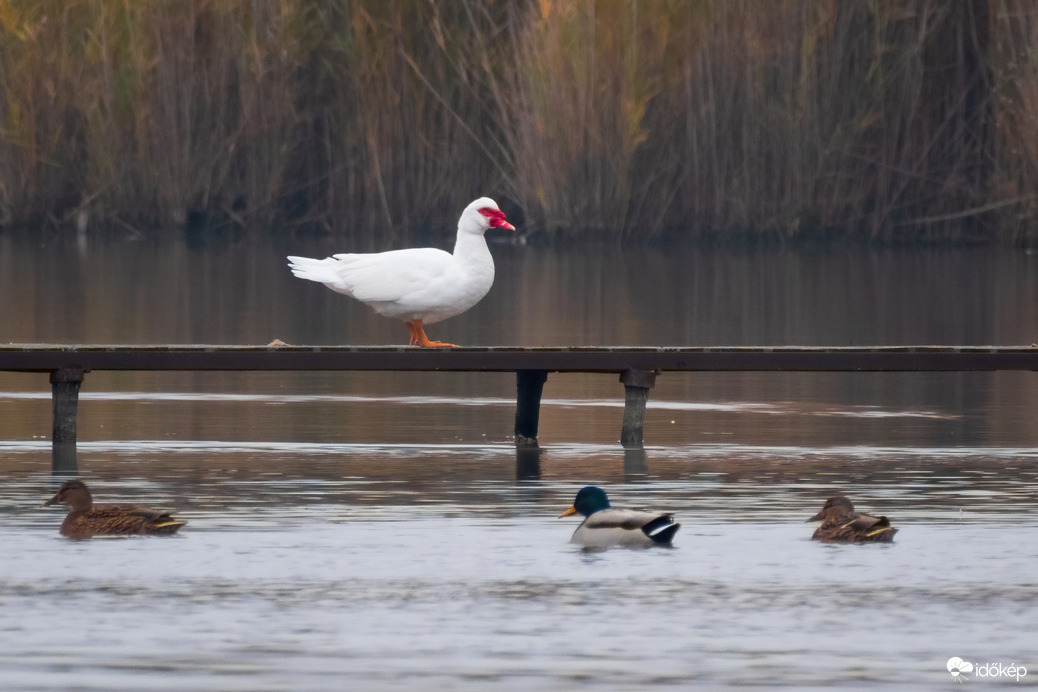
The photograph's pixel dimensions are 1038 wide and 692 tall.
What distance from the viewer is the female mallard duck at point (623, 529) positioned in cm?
989

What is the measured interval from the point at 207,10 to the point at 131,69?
1625mm

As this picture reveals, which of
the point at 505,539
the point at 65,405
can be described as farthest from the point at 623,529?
the point at 65,405

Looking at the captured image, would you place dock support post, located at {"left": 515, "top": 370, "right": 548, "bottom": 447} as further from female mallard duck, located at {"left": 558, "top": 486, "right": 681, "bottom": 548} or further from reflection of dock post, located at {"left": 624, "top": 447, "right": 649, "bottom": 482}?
female mallard duck, located at {"left": 558, "top": 486, "right": 681, "bottom": 548}

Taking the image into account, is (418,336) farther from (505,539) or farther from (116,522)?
(116,522)

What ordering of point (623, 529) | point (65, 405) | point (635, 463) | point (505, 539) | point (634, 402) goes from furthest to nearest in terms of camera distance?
point (634, 402) < point (65, 405) < point (635, 463) < point (505, 539) < point (623, 529)

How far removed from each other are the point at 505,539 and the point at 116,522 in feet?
5.63

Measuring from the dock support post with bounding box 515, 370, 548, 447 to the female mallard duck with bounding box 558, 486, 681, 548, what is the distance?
143 inches

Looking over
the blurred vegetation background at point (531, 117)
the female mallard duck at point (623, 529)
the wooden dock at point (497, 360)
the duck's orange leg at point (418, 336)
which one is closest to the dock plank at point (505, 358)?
the wooden dock at point (497, 360)

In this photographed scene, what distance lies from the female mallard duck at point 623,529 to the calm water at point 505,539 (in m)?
0.08

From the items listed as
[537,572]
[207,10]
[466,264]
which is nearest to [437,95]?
[207,10]

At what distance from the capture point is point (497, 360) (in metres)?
13.3

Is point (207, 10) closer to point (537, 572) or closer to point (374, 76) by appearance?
point (374, 76)

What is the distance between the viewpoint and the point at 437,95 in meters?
37.5

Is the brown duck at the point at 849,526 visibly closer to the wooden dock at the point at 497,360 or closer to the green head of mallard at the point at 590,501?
the green head of mallard at the point at 590,501
